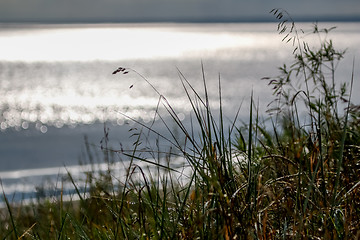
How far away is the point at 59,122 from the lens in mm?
12273

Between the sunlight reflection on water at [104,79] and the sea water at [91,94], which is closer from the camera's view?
the sea water at [91,94]

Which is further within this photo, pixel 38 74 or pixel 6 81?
pixel 38 74

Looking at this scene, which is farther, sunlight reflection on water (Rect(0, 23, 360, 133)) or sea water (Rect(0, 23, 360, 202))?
sunlight reflection on water (Rect(0, 23, 360, 133))

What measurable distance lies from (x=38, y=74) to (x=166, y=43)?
531 inches

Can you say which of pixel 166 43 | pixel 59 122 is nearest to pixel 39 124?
pixel 59 122

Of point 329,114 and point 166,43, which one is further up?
point 166,43

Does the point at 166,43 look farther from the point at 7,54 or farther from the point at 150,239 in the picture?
the point at 150,239

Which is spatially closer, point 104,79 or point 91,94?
point 91,94

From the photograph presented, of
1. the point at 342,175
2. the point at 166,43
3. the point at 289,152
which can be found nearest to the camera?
the point at 342,175

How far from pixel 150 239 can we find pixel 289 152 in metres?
0.84

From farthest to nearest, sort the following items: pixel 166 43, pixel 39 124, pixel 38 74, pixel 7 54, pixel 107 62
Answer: pixel 166 43
pixel 7 54
pixel 107 62
pixel 38 74
pixel 39 124

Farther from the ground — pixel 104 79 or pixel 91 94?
pixel 104 79

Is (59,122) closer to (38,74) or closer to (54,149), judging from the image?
(54,149)

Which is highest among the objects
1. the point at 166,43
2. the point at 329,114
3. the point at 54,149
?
the point at 166,43
